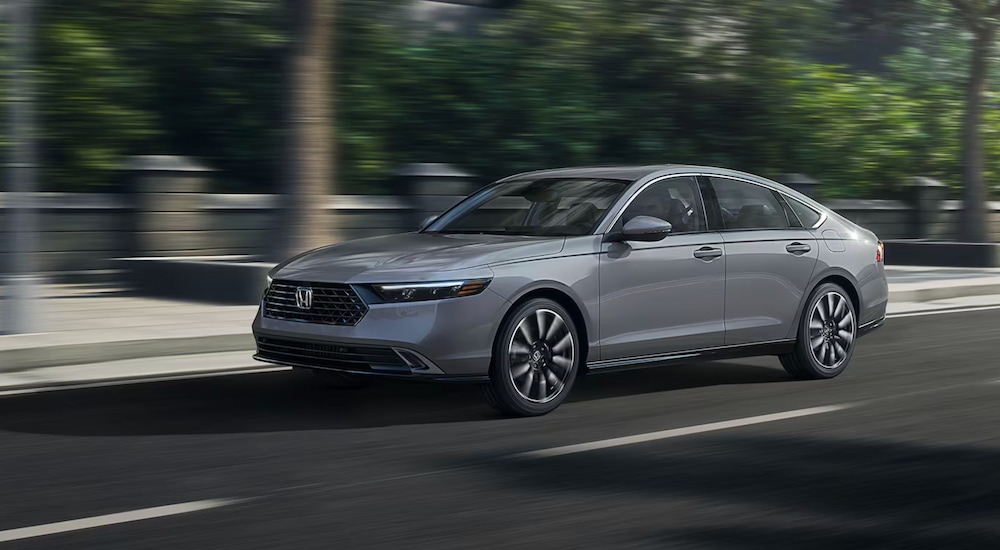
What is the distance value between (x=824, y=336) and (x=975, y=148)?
15.3 metres

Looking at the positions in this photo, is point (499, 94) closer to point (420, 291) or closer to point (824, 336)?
point (824, 336)

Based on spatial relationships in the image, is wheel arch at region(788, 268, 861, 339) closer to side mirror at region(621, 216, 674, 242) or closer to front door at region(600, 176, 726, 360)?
front door at region(600, 176, 726, 360)

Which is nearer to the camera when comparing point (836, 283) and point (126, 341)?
point (836, 283)

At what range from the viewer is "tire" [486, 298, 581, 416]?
733 centimetres

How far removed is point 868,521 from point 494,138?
15.4 m

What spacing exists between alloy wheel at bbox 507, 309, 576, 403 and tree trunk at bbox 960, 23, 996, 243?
17.4 m

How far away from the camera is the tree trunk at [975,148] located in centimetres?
2269

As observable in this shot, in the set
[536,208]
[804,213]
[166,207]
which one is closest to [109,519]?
[536,208]

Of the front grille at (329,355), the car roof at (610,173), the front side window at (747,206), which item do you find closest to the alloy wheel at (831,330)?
the front side window at (747,206)

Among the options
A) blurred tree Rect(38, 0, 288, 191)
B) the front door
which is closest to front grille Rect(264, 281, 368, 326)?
the front door

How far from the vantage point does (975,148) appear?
23.0 meters

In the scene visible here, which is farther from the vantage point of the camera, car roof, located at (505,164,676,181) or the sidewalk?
the sidewalk

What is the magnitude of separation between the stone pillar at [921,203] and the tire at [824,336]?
17335 millimetres

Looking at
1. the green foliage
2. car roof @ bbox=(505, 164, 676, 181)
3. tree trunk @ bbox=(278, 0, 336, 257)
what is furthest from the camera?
the green foliage
